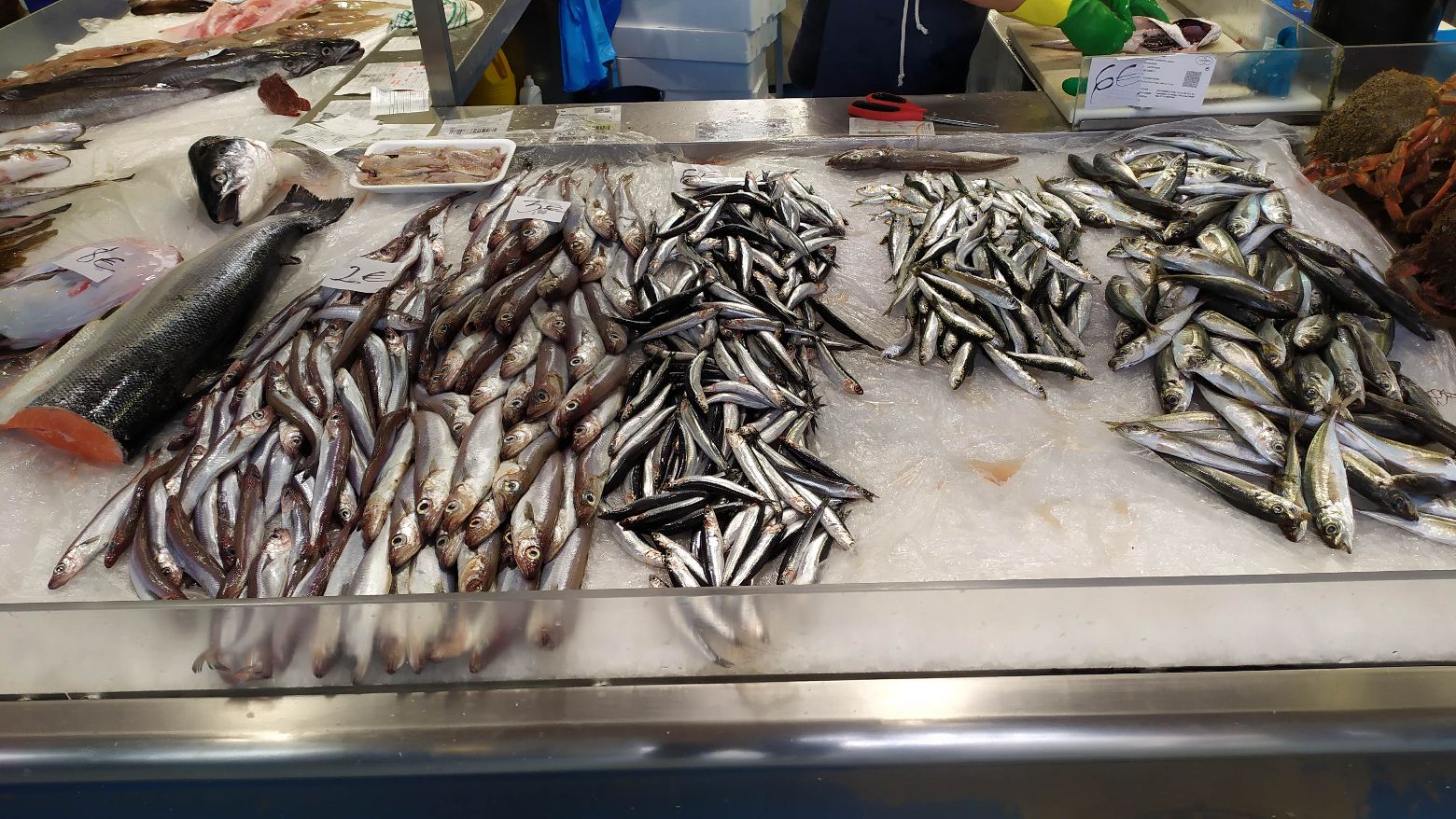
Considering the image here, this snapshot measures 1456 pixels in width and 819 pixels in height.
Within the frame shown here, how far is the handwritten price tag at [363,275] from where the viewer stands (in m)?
2.24

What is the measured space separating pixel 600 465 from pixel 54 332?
5.38ft

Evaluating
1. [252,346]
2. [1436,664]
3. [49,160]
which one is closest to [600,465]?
[252,346]

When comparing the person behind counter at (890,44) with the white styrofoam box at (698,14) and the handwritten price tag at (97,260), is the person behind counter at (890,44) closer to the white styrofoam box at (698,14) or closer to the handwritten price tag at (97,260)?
the white styrofoam box at (698,14)

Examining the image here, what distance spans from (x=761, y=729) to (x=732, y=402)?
0.87m

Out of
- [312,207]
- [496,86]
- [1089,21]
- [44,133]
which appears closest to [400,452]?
[312,207]

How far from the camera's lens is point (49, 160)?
9.78ft

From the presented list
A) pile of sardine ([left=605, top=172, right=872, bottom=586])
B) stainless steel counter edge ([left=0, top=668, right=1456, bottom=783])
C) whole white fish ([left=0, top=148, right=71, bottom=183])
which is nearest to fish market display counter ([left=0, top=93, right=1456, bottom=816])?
stainless steel counter edge ([left=0, top=668, right=1456, bottom=783])

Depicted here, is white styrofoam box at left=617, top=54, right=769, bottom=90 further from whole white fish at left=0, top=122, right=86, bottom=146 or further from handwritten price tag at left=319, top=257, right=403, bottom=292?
handwritten price tag at left=319, top=257, right=403, bottom=292

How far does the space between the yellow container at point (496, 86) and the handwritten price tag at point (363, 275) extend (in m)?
2.55

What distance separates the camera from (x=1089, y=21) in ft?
10.3

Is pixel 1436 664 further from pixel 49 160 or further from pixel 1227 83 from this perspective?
pixel 49 160

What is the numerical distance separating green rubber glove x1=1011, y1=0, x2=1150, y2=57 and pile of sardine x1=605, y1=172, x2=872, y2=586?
1.51m

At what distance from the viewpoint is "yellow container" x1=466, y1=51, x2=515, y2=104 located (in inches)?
180

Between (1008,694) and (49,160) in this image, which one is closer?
(1008,694)
